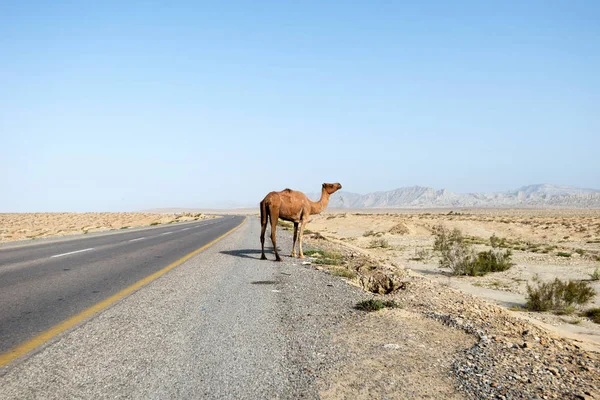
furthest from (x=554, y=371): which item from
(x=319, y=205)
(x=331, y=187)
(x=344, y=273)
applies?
(x=331, y=187)

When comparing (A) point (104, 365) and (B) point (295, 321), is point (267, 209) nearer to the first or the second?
(B) point (295, 321)

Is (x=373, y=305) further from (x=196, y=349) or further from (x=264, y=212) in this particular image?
(x=264, y=212)

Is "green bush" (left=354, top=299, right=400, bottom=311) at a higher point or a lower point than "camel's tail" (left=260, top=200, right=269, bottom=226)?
lower

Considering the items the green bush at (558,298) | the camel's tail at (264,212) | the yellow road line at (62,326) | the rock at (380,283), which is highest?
the camel's tail at (264,212)

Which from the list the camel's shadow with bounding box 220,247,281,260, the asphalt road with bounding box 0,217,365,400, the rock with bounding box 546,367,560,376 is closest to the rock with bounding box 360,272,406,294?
the asphalt road with bounding box 0,217,365,400

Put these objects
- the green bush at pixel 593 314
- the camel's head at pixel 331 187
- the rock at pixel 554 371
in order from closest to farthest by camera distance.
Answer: the rock at pixel 554 371
the green bush at pixel 593 314
the camel's head at pixel 331 187

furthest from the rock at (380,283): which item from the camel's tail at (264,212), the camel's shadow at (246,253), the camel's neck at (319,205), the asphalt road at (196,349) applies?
the camel's shadow at (246,253)

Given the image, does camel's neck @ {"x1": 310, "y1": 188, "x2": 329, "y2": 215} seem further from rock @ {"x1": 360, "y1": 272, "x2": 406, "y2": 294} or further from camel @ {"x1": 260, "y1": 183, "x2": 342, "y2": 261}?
rock @ {"x1": 360, "y1": 272, "x2": 406, "y2": 294}

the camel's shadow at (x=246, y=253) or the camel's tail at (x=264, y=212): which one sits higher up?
the camel's tail at (x=264, y=212)

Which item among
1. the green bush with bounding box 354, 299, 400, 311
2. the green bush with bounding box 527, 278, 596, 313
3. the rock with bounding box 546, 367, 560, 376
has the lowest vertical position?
the green bush with bounding box 527, 278, 596, 313

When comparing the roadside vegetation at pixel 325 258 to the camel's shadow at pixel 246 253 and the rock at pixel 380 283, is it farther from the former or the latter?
the rock at pixel 380 283

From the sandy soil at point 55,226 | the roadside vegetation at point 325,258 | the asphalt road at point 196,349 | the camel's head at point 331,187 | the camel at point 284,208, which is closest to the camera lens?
the asphalt road at point 196,349

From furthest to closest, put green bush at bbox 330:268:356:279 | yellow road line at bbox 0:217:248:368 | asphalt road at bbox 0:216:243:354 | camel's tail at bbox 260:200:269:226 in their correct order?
1. camel's tail at bbox 260:200:269:226
2. green bush at bbox 330:268:356:279
3. asphalt road at bbox 0:216:243:354
4. yellow road line at bbox 0:217:248:368

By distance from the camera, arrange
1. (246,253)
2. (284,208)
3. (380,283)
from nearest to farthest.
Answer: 1. (380,283)
2. (284,208)
3. (246,253)
